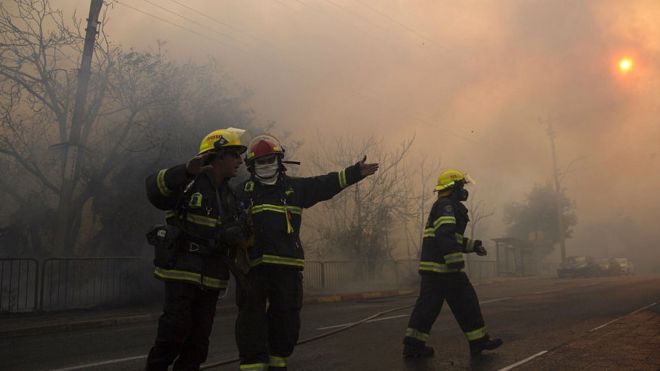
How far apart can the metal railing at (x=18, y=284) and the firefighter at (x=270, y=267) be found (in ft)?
24.3

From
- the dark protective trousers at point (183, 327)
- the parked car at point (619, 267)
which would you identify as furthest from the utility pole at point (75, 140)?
the parked car at point (619, 267)

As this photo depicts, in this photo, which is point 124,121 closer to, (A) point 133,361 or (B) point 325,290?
(B) point 325,290

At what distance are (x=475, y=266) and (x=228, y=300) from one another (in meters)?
15.6

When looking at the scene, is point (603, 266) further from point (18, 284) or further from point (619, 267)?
point (18, 284)

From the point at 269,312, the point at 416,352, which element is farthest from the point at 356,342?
the point at 269,312

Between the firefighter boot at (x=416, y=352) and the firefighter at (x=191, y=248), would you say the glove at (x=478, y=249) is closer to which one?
the firefighter boot at (x=416, y=352)

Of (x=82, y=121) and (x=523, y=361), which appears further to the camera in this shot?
(x=82, y=121)

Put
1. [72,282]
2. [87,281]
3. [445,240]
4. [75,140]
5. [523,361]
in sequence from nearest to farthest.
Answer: [523,361] < [445,240] < [72,282] < [87,281] < [75,140]

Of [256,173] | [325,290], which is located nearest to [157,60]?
[325,290]

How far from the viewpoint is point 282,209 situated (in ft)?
10.9

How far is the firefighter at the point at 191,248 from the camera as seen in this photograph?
2875mm

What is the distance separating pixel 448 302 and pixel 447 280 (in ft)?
0.60

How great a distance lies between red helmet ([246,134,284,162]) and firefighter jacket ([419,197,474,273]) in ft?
6.14

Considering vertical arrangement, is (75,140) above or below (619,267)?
above
